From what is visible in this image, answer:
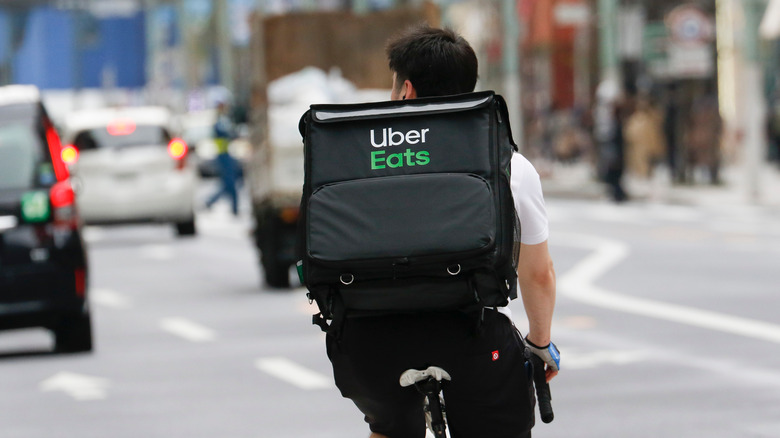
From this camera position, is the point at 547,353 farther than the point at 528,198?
Yes

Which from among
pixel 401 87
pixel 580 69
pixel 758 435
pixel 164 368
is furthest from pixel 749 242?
pixel 580 69

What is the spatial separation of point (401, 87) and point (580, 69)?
5349 cm

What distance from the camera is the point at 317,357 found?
1168cm

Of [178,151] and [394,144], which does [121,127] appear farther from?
[394,144]

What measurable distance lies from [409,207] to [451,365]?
0.38m

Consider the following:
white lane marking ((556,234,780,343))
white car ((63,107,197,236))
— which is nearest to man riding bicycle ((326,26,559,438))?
white lane marking ((556,234,780,343))

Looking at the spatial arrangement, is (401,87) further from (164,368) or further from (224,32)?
(224,32)

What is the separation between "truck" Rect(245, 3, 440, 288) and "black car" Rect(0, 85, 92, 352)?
504cm

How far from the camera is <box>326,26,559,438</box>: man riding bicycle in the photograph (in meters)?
4.39

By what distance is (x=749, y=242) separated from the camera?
20.7 m

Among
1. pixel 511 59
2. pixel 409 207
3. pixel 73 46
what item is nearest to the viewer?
pixel 409 207

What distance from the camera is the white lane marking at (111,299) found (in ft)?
53.7

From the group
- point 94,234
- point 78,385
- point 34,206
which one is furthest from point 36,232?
point 94,234

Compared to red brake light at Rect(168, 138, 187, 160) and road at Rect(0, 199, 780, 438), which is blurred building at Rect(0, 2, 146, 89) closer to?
red brake light at Rect(168, 138, 187, 160)
